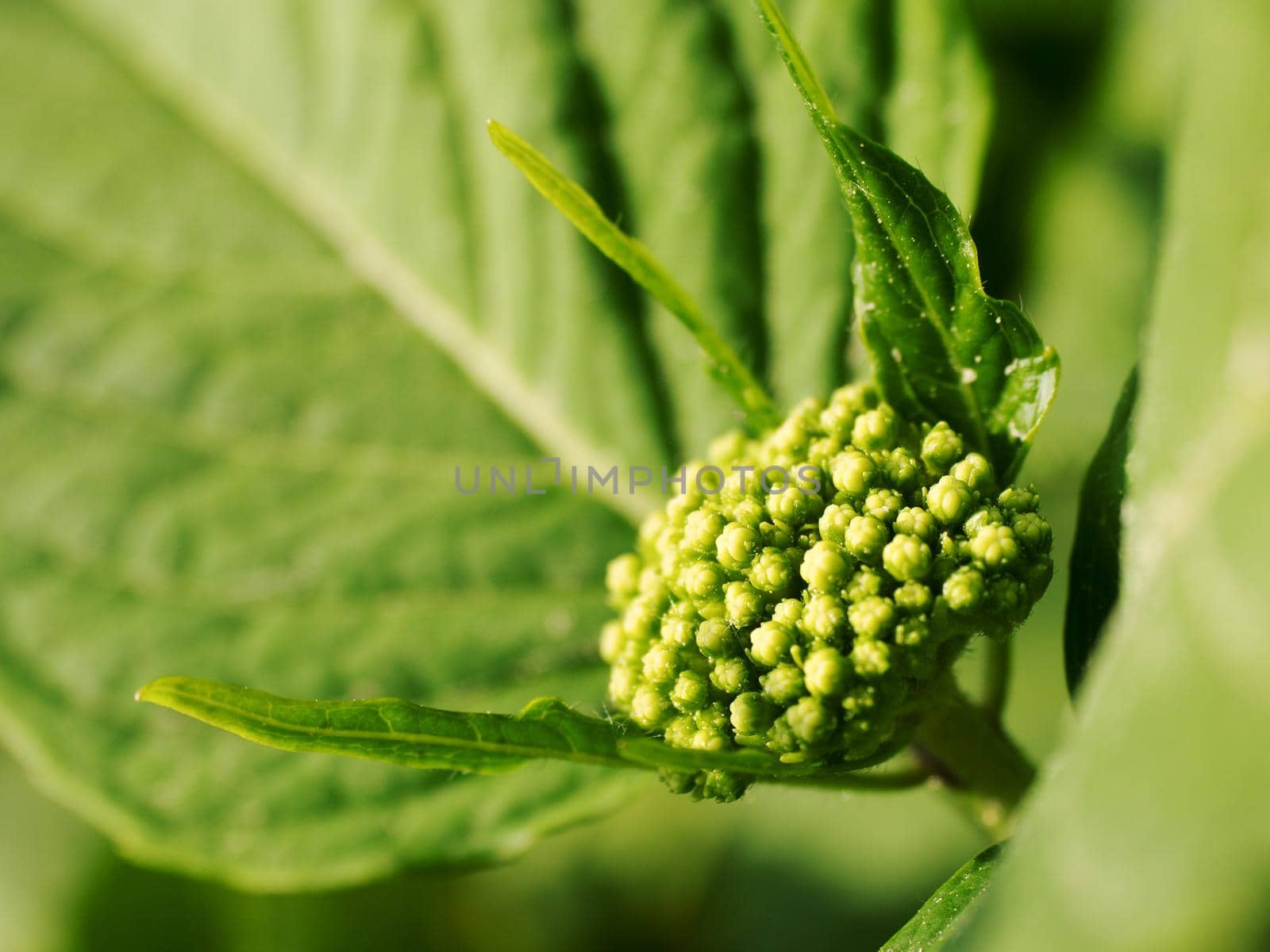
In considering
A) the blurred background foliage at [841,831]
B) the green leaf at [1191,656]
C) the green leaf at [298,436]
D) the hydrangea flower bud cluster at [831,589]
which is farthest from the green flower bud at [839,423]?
the blurred background foliage at [841,831]

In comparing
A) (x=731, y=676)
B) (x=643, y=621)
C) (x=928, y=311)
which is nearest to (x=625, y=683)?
(x=643, y=621)

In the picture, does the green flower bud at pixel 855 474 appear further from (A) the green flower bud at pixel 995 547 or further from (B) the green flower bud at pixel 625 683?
(B) the green flower bud at pixel 625 683

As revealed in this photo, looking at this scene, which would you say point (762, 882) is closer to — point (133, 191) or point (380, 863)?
point (380, 863)

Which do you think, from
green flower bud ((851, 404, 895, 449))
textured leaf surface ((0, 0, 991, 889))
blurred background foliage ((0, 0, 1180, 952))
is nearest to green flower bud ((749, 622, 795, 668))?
green flower bud ((851, 404, 895, 449))

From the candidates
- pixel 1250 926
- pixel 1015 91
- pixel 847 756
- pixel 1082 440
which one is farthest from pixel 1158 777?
pixel 1015 91

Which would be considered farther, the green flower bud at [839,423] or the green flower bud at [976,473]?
the green flower bud at [839,423]
